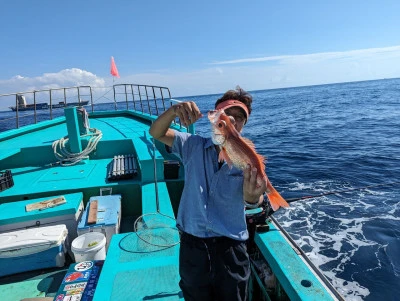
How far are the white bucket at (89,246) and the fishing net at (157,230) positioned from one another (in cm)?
60

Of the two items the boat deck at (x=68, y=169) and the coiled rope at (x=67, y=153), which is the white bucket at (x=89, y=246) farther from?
the coiled rope at (x=67, y=153)

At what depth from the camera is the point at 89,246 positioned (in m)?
3.95

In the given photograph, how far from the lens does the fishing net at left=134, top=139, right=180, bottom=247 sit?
11.6 ft

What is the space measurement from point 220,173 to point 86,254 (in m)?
2.89

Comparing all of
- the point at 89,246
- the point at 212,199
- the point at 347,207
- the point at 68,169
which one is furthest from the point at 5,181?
the point at 347,207

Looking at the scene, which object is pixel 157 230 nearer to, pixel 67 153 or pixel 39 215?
pixel 39 215

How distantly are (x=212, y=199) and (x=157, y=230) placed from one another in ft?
6.72

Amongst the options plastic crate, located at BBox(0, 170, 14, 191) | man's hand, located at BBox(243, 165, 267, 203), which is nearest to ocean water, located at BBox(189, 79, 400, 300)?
man's hand, located at BBox(243, 165, 267, 203)

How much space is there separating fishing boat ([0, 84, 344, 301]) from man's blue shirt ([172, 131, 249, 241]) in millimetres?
1105

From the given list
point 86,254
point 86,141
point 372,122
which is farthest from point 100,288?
point 372,122

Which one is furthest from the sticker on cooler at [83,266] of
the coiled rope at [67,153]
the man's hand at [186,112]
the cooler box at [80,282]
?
the coiled rope at [67,153]

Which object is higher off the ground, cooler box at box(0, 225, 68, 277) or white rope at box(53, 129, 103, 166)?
white rope at box(53, 129, 103, 166)

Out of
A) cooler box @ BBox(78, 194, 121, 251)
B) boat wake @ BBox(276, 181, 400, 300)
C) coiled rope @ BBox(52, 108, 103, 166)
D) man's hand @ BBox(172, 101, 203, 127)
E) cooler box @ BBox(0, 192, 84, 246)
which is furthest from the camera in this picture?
coiled rope @ BBox(52, 108, 103, 166)

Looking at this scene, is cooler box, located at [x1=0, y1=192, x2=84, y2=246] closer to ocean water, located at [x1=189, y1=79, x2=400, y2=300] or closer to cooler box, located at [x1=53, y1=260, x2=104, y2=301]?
cooler box, located at [x1=53, y1=260, x2=104, y2=301]
